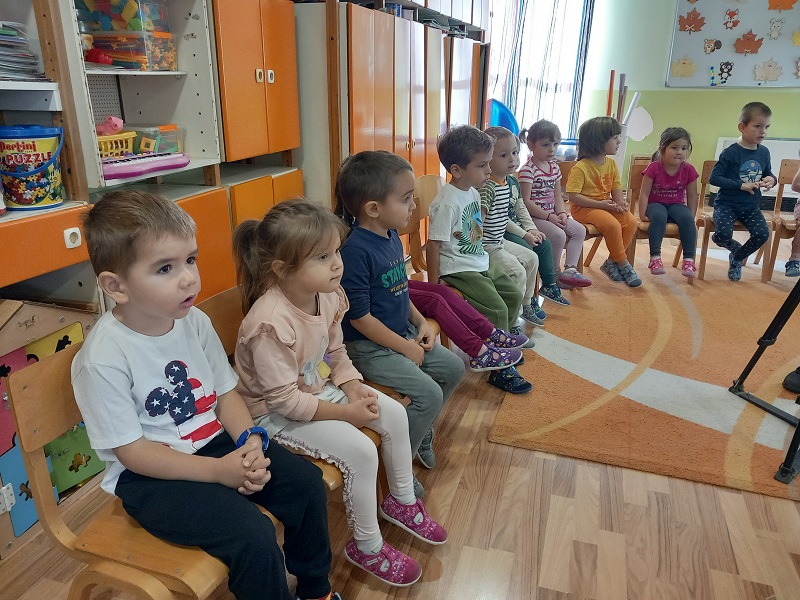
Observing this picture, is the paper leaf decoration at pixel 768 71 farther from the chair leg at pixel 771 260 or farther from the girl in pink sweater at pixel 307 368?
the girl in pink sweater at pixel 307 368

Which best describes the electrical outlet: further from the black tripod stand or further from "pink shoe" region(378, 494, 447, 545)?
the black tripod stand

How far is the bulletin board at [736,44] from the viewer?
517 cm

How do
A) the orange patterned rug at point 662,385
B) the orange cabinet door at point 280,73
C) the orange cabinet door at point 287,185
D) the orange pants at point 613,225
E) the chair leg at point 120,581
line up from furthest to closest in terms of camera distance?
the orange pants at point 613,225 < the orange cabinet door at point 287,185 < the orange cabinet door at point 280,73 < the orange patterned rug at point 662,385 < the chair leg at point 120,581

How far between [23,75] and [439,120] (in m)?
2.95

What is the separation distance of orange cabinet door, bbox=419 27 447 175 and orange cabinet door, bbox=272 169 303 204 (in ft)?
4.47

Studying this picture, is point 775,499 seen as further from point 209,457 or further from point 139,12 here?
point 139,12

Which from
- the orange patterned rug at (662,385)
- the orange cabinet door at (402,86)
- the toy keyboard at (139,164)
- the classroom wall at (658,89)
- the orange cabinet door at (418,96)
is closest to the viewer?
the toy keyboard at (139,164)

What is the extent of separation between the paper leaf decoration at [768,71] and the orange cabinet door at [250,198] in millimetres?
4928

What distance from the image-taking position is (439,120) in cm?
407

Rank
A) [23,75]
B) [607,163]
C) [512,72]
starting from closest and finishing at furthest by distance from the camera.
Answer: [23,75], [607,163], [512,72]

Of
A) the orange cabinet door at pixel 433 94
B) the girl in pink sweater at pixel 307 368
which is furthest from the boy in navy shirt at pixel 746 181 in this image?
the girl in pink sweater at pixel 307 368

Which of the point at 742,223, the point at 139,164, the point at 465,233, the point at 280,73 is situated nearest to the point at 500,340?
the point at 465,233

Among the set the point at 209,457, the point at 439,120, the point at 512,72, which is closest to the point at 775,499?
the point at 209,457

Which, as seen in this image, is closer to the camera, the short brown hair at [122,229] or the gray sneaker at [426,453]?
the short brown hair at [122,229]
